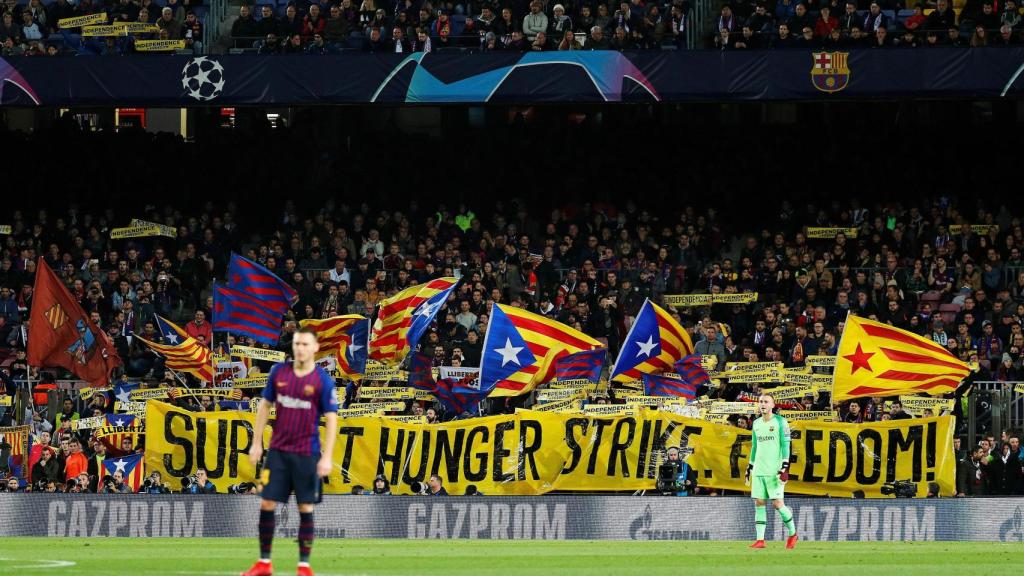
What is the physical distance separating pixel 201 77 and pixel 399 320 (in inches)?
347

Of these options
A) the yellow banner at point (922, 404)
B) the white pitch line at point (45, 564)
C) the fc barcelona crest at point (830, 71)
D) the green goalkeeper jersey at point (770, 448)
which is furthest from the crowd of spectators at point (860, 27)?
the white pitch line at point (45, 564)

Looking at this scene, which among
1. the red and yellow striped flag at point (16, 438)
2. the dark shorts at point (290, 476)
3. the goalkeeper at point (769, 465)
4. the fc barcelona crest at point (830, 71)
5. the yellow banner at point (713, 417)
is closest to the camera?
the dark shorts at point (290, 476)

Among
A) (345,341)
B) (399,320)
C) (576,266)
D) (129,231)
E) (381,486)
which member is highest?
(129,231)

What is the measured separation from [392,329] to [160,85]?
9130mm

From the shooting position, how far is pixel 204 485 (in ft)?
76.1

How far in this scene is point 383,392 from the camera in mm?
24188

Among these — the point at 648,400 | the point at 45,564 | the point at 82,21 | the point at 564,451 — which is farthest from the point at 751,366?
the point at 82,21

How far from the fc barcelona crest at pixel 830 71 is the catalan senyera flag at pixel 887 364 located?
859 centimetres

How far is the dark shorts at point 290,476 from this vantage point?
497 inches

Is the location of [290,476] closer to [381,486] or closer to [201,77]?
[381,486]

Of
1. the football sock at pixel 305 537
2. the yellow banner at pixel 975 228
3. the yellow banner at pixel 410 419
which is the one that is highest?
the yellow banner at pixel 975 228

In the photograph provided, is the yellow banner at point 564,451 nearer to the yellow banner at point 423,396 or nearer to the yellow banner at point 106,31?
the yellow banner at point 423,396

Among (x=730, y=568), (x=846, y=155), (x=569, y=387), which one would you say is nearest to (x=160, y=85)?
(x=569, y=387)

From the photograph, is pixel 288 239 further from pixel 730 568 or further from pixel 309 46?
pixel 730 568
